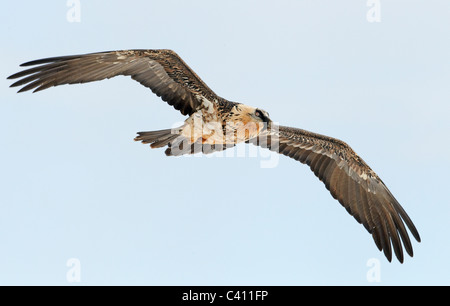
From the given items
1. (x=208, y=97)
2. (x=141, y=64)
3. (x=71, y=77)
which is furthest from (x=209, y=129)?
(x=71, y=77)

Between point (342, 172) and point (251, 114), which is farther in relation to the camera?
point (342, 172)

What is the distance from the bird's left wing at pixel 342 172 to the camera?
15078mm

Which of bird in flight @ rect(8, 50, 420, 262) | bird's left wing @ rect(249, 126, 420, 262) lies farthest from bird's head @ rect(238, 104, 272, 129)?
bird's left wing @ rect(249, 126, 420, 262)

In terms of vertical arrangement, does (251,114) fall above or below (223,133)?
above

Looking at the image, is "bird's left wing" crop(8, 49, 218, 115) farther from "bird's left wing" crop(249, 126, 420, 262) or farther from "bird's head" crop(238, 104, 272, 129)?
"bird's left wing" crop(249, 126, 420, 262)

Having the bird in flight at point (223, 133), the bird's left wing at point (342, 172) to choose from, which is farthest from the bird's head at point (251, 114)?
the bird's left wing at point (342, 172)

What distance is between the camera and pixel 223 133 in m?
13.8

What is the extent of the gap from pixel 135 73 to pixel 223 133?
6.55ft

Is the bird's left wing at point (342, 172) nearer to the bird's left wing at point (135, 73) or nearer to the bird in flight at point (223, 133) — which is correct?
the bird in flight at point (223, 133)

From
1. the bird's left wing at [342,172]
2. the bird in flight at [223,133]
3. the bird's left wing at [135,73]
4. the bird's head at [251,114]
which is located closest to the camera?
the bird's left wing at [135,73]

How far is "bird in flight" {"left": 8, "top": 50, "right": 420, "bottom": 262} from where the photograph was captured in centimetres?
1308

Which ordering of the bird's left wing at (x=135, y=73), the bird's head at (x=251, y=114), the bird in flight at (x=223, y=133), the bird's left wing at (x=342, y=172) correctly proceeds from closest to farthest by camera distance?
1. the bird's left wing at (x=135, y=73)
2. the bird in flight at (x=223, y=133)
3. the bird's head at (x=251, y=114)
4. the bird's left wing at (x=342, y=172)

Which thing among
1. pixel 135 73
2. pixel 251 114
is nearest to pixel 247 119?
pixel 251 114

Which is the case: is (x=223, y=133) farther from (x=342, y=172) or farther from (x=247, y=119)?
(x=342, y=172)
